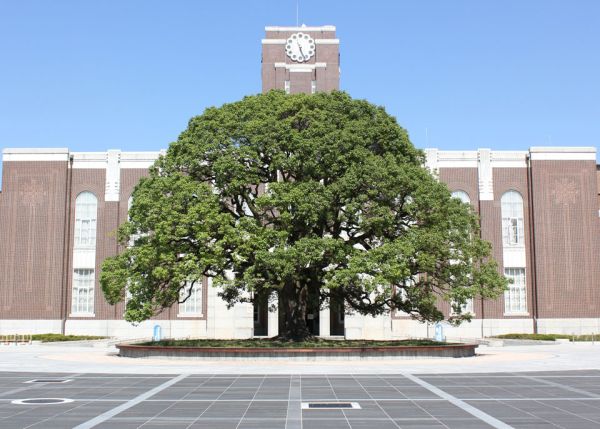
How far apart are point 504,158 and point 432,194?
24.4 metres

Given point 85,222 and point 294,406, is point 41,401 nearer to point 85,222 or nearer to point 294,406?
point 294,406

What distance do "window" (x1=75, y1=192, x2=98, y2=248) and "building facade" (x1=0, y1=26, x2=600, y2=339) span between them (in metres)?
0.07

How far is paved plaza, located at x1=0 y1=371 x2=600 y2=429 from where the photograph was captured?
1341 centimetres

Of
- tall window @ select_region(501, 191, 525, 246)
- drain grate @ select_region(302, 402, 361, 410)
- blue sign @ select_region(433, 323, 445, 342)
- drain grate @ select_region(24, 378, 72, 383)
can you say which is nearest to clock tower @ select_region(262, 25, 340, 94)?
tall window @ select_region(501, 191, 525, 246)

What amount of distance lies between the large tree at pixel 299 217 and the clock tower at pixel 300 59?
29705mm

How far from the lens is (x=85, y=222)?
52.2 m

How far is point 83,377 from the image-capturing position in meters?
22.5

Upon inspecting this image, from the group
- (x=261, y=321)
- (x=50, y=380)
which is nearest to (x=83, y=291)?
(x=261, y=321)

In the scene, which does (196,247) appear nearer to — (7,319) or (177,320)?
(177,320)

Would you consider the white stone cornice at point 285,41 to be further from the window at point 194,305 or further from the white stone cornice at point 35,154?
the window at point 194,305

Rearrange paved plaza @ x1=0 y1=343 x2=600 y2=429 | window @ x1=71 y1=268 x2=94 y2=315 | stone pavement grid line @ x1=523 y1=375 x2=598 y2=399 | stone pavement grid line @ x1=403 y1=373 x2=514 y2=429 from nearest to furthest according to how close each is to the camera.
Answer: stone pavement grid line @ x1=403 y1=373 x2=514 y2=429 → paved plaza @ x1=0 y1=343 x2=600 y2=429 → stone pavement grid line @ x1=523 y1=375 x2=598 y2=399 → window @ x1=71 y1=268 x2=94 y2=315

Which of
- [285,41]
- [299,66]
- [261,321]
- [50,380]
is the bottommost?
[50,380]

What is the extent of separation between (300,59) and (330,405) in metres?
50.4

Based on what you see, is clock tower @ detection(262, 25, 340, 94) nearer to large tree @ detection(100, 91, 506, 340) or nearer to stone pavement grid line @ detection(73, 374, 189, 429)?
large tree @ detection(100, 91, 506, 340)
